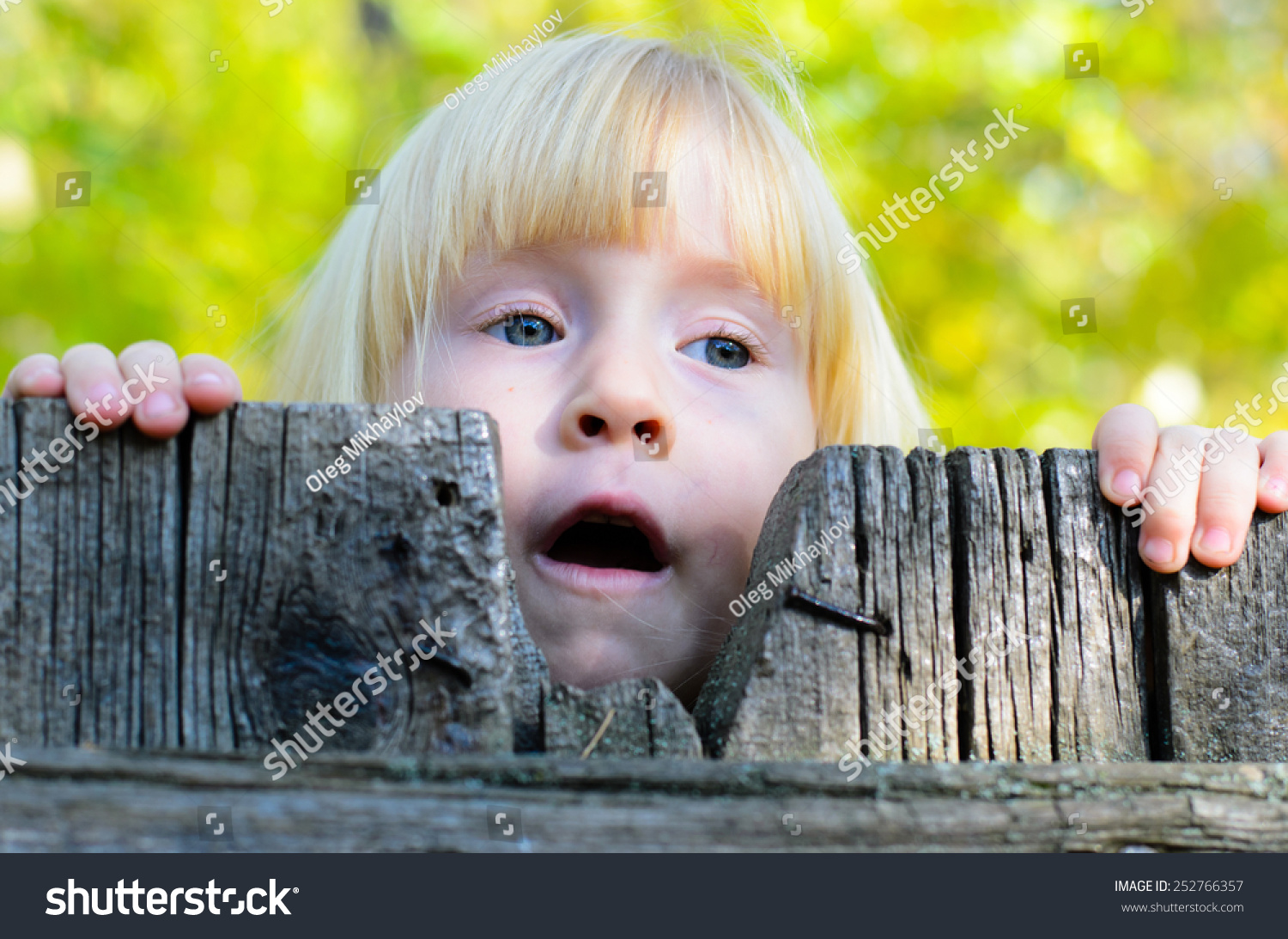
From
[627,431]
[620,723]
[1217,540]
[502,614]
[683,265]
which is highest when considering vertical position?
[683,265]

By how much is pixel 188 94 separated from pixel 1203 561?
181 inches

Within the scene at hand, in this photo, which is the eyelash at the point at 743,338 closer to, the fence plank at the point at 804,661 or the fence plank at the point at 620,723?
the fence plank at the point at 804,661

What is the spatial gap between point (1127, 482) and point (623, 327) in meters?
1.03

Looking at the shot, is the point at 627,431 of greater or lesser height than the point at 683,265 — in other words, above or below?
below

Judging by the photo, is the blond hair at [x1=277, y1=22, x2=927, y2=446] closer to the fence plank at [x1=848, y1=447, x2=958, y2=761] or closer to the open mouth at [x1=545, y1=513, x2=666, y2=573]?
the open mouth at [x1=545, y1=513, x2=666, y2=573]

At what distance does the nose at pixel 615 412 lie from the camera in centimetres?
186

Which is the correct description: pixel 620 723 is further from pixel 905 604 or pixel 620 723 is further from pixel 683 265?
pixel 683 265

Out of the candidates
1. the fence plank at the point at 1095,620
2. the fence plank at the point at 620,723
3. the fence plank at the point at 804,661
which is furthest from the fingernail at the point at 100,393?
the fence plank at the point at 1095,620

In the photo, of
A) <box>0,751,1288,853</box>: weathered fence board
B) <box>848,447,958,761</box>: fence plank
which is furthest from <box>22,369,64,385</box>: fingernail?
<box>848,447,958,761</box>: fence plank

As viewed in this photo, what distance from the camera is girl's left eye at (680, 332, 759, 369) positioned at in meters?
2.17

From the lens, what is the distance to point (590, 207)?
2.14m
